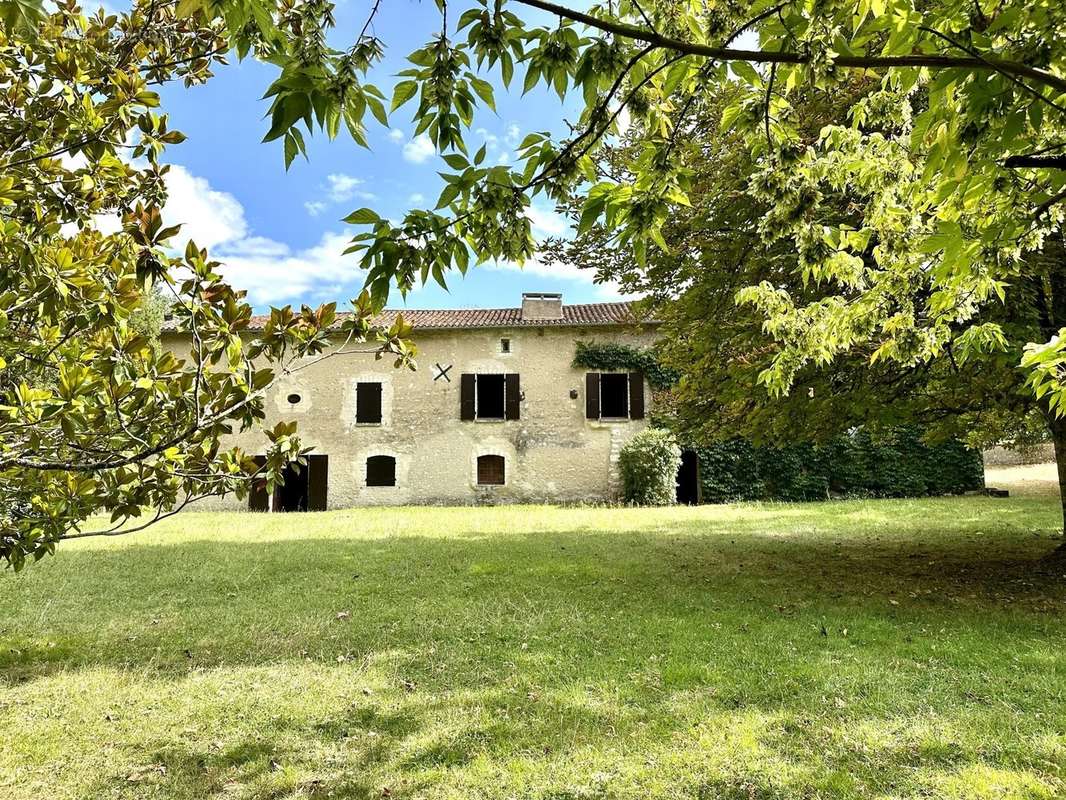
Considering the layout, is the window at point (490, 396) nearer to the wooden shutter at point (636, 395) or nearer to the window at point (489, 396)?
the window at point (489, 396)

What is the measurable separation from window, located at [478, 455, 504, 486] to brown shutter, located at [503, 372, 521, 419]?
4.27 feet

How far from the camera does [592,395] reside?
17.6 metres

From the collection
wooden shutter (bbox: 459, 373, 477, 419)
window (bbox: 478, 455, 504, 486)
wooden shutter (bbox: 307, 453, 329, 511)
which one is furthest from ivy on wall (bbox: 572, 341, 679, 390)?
wooden shutter (bbox: 307, 453, 329, 511)

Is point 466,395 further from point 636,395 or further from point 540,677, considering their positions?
point 540,677

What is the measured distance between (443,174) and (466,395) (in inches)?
623

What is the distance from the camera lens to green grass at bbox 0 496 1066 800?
296 cm

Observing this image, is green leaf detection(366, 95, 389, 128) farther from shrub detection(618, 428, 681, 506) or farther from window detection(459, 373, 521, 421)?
window detection(459, 373, 521, 421)

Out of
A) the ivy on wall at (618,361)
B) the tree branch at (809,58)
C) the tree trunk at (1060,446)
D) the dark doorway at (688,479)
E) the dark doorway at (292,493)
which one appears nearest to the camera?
the tree branch at (809,58)

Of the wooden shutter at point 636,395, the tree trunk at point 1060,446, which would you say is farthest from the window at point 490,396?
the tree trunk at point 1060,446

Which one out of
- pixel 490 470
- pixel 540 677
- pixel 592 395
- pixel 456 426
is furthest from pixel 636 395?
pixel 540 677

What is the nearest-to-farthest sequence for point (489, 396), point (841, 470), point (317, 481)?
point (841, 470), point (489, 396), point (317, 481)

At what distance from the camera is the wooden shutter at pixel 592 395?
17.6 m

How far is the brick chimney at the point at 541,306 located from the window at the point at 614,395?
7.20 feet

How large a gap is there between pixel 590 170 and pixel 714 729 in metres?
2.98
